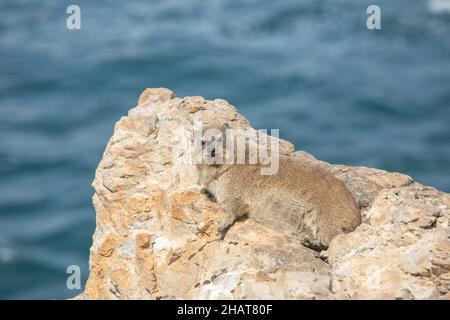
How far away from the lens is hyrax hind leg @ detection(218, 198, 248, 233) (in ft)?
38.7

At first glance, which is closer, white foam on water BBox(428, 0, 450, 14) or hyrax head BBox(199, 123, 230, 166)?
hyrax head BBox(199, 123, 230, 166)

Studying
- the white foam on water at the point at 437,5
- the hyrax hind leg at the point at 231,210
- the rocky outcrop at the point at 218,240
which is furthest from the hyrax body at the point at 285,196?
the white foam on water at the point at 437,5

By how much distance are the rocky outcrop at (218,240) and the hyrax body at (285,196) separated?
Result: 0.17 m

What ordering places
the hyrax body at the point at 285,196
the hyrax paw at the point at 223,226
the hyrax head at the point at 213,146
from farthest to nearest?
the hyrax head at the point at 213,146
the hyrax paw at the point at 223,226
the hyrax body at the point at 285,196

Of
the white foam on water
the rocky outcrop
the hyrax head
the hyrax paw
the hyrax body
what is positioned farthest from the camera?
the white foam on water

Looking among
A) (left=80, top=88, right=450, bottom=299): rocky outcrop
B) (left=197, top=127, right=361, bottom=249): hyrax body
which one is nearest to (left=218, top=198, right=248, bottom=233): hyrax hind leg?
(left=197, top=127, right=361, bottom=249): hyrax body

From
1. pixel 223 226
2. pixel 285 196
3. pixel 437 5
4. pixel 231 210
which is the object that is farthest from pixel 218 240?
pixel 437 5

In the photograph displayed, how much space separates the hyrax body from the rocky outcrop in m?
0.17

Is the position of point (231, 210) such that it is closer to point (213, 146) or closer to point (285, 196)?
point (285, 196)

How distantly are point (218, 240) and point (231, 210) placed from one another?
0.48m

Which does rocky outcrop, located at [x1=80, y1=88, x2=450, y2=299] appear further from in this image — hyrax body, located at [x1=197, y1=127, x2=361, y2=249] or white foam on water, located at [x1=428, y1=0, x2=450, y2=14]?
white foam on water, located at [x1=428, y1=0, x2=450, y2=14]

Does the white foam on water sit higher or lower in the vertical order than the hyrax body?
higher

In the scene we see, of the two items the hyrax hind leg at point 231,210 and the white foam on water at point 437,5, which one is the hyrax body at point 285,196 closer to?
the hyrax hind leg at point 231,210

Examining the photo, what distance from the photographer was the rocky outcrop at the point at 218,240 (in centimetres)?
1027
